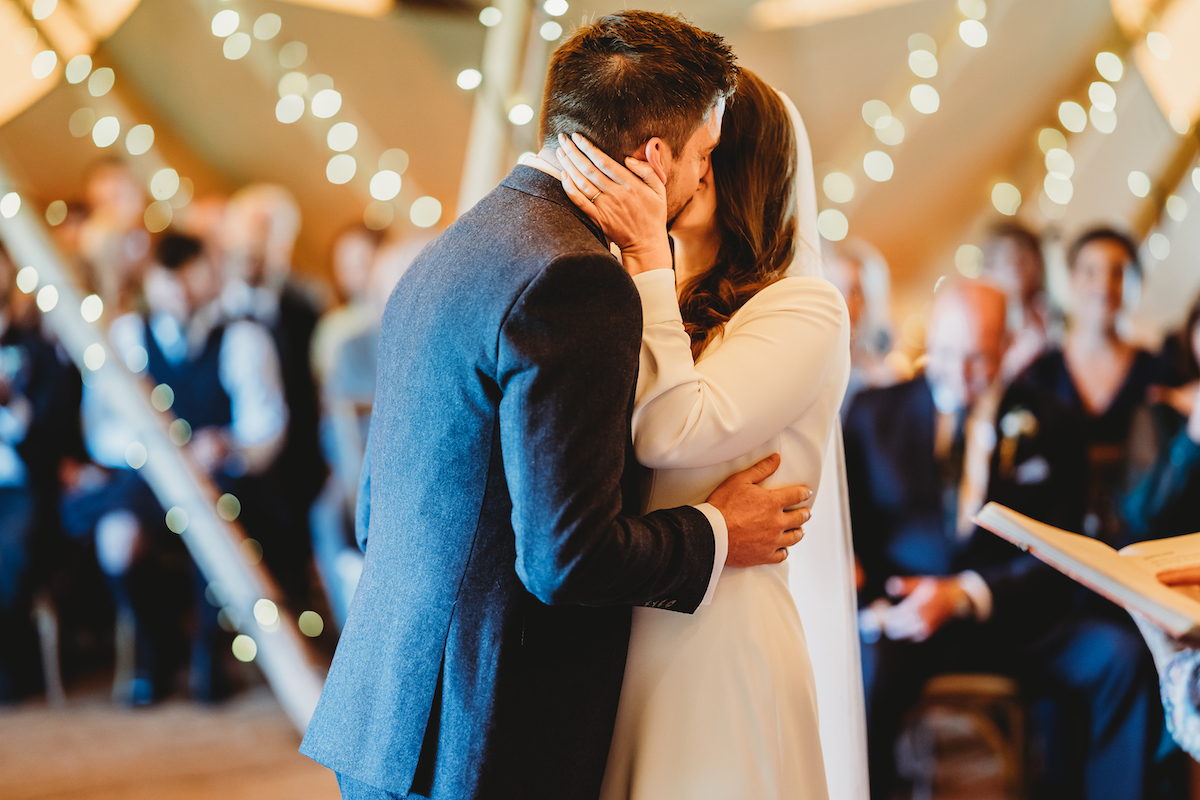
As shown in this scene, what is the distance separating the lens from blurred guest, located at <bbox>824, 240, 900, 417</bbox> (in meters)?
3.49

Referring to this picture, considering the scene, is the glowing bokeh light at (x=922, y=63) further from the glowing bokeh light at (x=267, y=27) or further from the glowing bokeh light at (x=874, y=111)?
the glowing bokeh light at (x=267, y=27)

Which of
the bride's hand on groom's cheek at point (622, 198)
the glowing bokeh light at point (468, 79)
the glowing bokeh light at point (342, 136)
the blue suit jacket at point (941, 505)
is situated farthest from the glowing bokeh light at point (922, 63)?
the bride's hand on groom's cheek at point (622, 198)

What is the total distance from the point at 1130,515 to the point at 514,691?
2.57 metres

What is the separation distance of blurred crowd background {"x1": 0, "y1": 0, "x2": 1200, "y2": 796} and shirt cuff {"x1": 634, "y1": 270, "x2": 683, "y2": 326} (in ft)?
7.18

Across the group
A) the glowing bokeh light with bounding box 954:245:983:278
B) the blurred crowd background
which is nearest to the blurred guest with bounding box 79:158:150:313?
the blurred crowd background

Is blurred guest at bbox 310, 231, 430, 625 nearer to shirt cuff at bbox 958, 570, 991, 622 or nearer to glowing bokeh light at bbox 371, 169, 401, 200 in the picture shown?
glowing bokeh light at bbox 371, 169, 401, 200

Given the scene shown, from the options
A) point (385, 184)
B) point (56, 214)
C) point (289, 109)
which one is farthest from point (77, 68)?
point (385, 184)

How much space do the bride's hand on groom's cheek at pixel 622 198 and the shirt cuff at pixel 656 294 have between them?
0.04 ft

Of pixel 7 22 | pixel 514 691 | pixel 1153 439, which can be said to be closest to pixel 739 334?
pixel 514 691

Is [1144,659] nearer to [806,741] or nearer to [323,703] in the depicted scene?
[806,741]

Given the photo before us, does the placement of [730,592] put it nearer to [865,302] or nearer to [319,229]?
[865,302]

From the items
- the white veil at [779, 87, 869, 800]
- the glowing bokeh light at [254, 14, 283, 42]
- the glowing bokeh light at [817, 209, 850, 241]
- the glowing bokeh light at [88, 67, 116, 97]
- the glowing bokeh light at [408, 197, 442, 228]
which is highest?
the glowing bokeh light at [254, 14, 283, 42]

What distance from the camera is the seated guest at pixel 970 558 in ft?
8.23

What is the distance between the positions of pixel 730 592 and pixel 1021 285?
9.73ft
